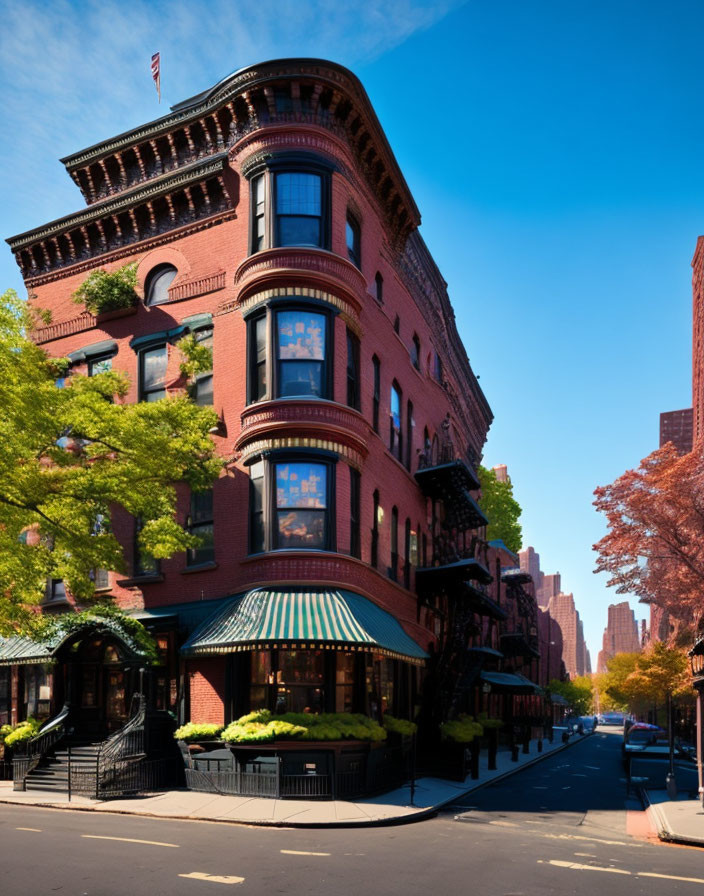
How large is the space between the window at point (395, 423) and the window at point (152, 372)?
8.15m

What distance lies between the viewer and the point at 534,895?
11.1 meters

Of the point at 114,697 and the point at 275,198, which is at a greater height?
the point at 275,198

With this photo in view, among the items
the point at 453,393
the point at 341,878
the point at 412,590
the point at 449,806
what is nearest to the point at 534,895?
the point at 341,878

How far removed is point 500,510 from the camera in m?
74.2

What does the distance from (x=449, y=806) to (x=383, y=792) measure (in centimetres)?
180

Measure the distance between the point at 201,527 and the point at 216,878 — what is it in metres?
15.2

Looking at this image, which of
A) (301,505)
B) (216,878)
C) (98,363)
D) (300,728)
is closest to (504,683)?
(301,505)

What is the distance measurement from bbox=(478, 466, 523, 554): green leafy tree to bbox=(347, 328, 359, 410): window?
46.5 metres

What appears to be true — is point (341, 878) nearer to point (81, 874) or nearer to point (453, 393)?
point (81, 874)

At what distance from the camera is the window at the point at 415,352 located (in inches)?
1414

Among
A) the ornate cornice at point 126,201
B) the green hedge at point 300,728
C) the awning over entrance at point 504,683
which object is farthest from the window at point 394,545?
the awning over entrance at point 504,683

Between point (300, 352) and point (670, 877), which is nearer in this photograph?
point (670, 877)

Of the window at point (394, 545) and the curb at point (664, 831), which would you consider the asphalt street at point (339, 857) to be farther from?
the window at point (394, 545)

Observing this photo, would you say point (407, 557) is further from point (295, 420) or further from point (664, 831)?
point (664, 831)
